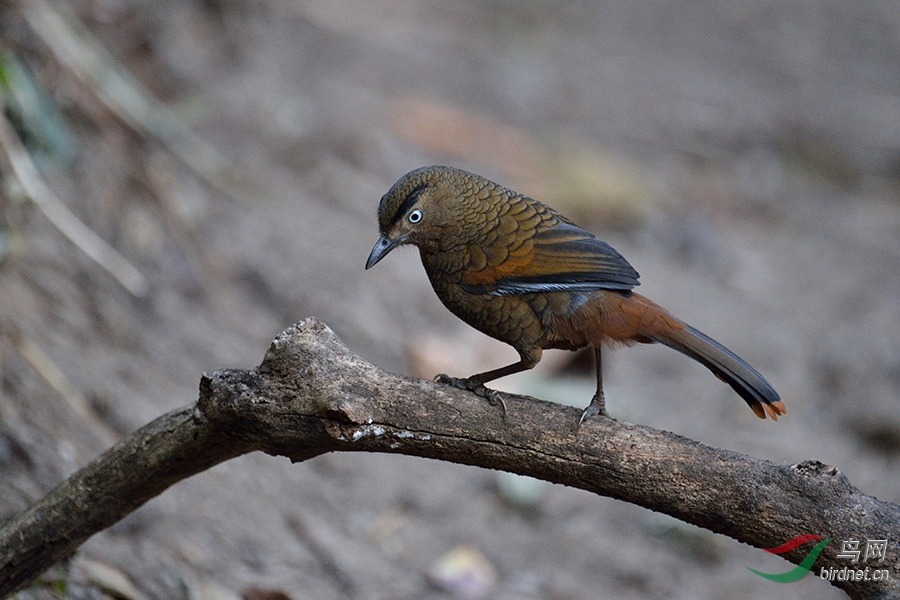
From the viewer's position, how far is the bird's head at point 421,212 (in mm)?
3617

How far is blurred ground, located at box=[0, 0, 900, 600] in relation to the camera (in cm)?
446

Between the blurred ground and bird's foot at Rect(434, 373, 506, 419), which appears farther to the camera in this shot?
the blurred ground

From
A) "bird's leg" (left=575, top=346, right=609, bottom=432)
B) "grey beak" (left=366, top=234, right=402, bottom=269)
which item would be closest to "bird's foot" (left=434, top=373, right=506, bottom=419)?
"bird's leg" (left=575, top=346, right=609, bottom=432)

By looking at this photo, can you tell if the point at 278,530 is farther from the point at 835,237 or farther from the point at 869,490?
the point at 835,237

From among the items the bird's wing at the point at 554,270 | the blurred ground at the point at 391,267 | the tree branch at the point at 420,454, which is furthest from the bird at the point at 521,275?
the blurred ground at the point at 391,267

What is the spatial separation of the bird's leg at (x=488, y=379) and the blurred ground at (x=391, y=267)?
4.40 feet

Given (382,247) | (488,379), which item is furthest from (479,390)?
(382,247)

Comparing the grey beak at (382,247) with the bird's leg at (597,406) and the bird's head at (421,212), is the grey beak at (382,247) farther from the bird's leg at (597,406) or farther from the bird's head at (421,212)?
the bird's leg at (597,406)

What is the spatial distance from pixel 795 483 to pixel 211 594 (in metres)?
2.26

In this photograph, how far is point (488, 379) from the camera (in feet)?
11.1

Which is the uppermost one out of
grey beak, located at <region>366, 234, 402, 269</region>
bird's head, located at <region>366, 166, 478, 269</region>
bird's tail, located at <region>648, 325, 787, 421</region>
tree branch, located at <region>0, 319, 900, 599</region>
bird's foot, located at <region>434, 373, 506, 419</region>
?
bird's head, located at <region>366, 166, 478, 269</region>

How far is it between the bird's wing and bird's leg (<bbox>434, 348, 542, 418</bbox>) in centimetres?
24

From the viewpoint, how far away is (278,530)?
4461 millimetres

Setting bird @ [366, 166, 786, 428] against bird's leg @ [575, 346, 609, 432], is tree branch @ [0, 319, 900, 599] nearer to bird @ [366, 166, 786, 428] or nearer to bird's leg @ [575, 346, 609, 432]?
bird's leg @ [575, 346, 609, 432]
